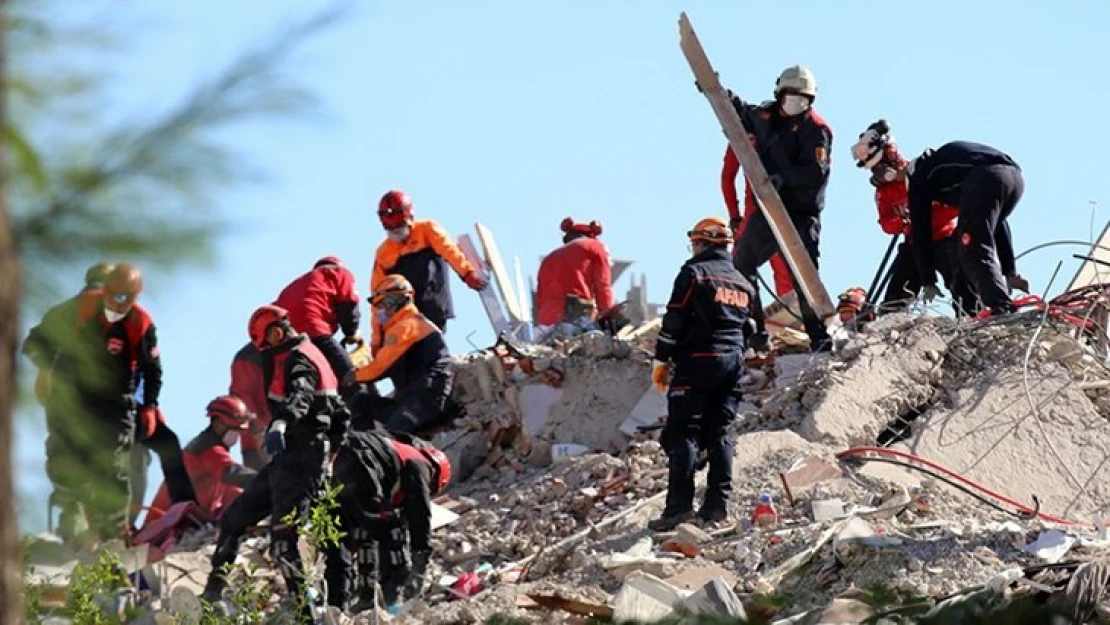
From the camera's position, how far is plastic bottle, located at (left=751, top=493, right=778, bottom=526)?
489 inches

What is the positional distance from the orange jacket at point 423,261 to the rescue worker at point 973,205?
3071 mm

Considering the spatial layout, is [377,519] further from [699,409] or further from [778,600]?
[778,600]

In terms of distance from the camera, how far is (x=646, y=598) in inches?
400

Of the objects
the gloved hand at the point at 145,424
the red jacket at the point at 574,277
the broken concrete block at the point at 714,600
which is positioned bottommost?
→ the broken concrete block at the point at 714,600

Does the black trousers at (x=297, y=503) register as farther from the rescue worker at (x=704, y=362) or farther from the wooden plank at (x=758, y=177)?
the wooden plank at (x=758, y=177)

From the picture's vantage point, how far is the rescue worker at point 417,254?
16.2m

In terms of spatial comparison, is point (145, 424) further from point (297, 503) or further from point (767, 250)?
point (767, 250)

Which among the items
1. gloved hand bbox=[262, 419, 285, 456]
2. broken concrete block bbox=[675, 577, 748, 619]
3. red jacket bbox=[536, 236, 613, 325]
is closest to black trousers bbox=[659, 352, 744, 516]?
gloved hand bbox=[262, 419, 285, 456]

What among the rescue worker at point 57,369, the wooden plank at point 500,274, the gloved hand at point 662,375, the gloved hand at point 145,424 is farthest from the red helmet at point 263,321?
the rescue worker at point 57,369

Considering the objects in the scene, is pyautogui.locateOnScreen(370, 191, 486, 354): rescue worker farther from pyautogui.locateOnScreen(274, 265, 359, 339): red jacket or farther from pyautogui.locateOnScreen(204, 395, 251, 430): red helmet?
pyautogui.locateOnScreen(204, 395, 251, 430): red helmet

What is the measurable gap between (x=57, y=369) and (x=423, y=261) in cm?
1185

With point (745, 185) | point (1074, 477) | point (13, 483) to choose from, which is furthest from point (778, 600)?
point (745, 185)

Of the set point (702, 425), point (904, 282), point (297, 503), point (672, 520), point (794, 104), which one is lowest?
point (672, 520)

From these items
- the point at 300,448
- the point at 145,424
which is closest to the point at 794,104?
the point at 145,424
